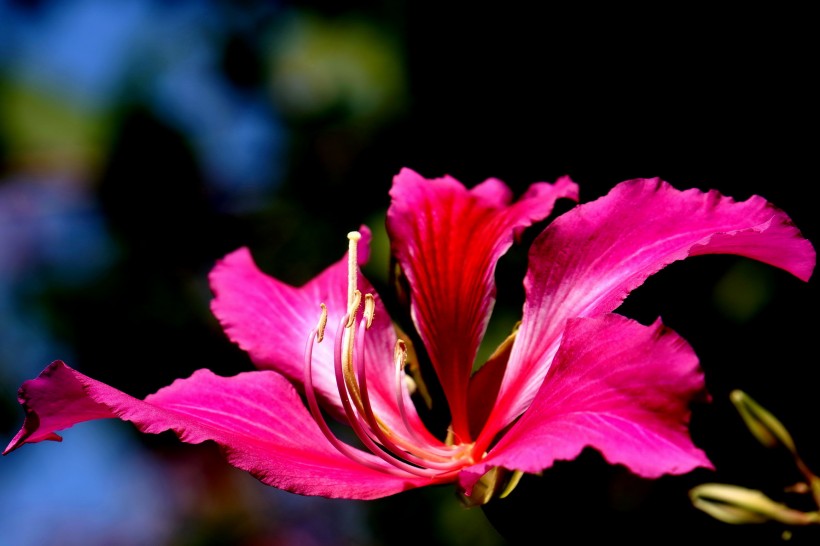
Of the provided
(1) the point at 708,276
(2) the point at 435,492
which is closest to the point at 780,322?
(1) the point at 708,276

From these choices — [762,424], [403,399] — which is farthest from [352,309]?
[762,424]

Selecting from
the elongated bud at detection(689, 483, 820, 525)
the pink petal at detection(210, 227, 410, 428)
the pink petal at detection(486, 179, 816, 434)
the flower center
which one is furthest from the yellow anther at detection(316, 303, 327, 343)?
the elongated bud at detection(689, 483, 820, 525)

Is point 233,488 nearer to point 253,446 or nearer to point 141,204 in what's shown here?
point 141,204

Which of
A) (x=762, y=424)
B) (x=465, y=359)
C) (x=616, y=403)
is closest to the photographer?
A: (x=616, y=403)

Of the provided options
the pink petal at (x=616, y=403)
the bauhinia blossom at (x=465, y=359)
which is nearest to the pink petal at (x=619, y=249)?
the bauhinia blossom at (x=465, y=359)

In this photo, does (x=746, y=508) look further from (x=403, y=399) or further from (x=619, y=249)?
(x=403, y=399)

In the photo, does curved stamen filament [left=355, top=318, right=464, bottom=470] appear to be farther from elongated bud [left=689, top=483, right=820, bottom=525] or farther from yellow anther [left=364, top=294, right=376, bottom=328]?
elongated bud [left=689, top=483, right=820, bottom=525]
